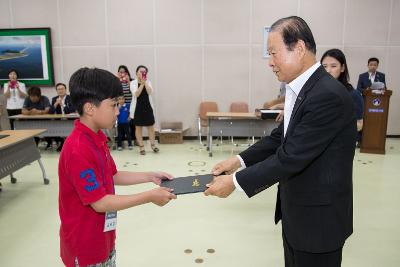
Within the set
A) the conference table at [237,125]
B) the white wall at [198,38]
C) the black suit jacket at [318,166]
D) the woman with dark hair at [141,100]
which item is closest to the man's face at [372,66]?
the white wall at [198,38]

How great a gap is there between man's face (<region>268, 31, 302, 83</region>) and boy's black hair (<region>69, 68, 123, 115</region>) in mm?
677

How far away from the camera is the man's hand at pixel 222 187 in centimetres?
154

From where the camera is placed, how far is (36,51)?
745cm

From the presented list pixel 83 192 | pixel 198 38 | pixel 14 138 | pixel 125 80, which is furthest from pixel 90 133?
pixel 198 38

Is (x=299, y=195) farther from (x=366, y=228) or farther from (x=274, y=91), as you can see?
(x=274, y=91)

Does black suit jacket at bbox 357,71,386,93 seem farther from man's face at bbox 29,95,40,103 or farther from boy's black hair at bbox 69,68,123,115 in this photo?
boy's black hair at bbox 69,68,123,115

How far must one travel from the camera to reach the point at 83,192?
129 centimetres

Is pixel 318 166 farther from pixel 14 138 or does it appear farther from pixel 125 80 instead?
pixel 125 80

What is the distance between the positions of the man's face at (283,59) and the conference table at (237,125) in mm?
4610

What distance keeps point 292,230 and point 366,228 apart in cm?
217

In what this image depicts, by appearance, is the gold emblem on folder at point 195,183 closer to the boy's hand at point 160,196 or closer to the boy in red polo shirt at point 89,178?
the boy's hand at point 160,196

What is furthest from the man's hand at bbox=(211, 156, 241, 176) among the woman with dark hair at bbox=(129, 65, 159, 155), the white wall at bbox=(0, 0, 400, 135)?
the white wall at bbox=(0, 0, 400, 135)

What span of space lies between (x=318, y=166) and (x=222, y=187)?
464 mm

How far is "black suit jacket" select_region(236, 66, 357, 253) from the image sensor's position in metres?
1.23
